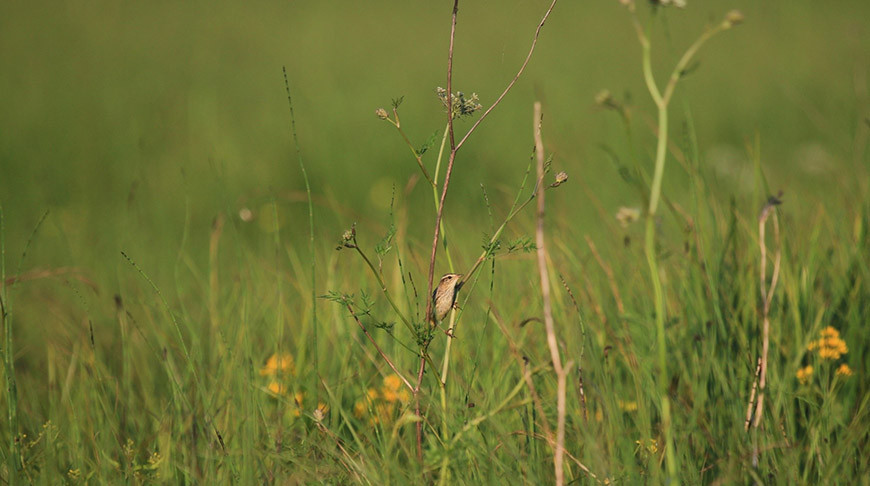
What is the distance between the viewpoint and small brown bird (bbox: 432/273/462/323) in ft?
4.30

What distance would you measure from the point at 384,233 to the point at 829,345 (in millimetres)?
1598

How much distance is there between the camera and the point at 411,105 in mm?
5102

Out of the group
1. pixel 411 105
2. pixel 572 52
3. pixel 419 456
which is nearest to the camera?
pixel 419 456

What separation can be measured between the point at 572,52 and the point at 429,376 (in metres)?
5.80

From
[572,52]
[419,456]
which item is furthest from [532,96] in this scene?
[419,456]

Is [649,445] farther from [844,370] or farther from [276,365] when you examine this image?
[276,365]

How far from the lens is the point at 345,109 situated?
16.2 ft

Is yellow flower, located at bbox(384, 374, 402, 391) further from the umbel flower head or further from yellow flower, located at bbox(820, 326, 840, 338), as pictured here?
yellow flower, located at bbox(820, 326, 840, 338)

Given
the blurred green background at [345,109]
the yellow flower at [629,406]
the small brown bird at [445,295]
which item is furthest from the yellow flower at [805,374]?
the blurred green background at [345,109]

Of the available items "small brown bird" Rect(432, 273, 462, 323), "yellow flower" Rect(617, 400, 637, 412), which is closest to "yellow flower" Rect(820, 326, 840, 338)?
"yellow flower" Rect(617, 400, 637, 412)

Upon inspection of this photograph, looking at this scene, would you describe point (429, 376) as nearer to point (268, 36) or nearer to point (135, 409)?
point (135, 409)

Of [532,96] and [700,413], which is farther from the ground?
[532,96]

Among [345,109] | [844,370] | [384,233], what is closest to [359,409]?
[384,233]

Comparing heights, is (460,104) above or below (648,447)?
above
